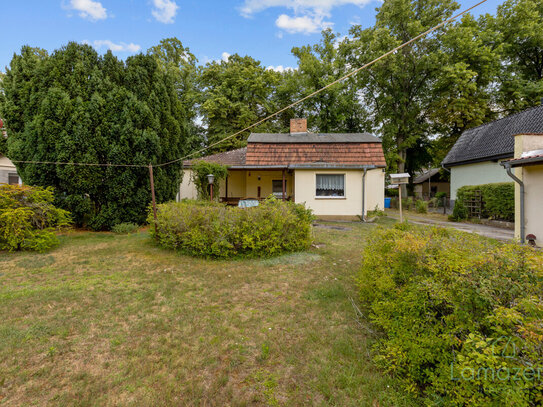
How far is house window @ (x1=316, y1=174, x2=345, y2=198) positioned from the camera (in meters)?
12.6

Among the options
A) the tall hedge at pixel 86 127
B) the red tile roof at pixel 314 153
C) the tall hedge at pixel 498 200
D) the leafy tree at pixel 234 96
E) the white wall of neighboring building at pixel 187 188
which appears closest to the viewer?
the tall hedge at pixel 86 127

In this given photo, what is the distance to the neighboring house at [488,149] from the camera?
12.2 metres

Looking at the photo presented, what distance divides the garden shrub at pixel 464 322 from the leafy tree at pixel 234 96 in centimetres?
2224

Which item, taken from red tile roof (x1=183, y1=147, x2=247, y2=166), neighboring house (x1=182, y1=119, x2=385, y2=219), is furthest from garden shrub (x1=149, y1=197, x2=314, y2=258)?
red tile roof (x1=183, y1=147, x2=247, y2=166)

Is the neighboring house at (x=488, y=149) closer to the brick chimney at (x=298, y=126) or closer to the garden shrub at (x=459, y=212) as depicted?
the garden shrub at (x=459, y=212)

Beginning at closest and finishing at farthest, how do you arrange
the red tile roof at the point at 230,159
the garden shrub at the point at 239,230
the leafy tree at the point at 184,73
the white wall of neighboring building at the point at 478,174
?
the garden shrub at the point at 239,230, the white wall of neighboring building at the point at 478,174, the red tile roof at the point at 230,159, the leafy tree at the point at 184,73

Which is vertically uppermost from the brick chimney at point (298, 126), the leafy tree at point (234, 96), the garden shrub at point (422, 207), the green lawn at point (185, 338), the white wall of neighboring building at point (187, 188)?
the leafy tree at point (234, 96)

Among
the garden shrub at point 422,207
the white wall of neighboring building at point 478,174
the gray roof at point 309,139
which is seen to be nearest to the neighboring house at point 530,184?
the white wall of neighboring building at point 478,174

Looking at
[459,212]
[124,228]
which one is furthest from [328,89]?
[124,228]

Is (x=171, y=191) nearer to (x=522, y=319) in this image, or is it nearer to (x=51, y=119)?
(x=51, y=119)

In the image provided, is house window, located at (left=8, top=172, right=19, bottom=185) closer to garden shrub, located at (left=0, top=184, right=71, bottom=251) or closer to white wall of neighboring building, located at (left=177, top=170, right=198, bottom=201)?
white wall of neighboring building, located at (left=177, top=170, right=198, bottom=201)

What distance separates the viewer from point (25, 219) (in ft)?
20.2

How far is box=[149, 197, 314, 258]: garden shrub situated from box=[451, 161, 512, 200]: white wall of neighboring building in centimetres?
1269

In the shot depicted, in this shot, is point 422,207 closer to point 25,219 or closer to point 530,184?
point 530,184
